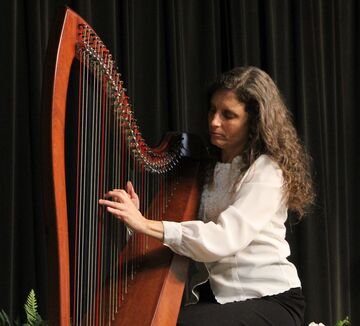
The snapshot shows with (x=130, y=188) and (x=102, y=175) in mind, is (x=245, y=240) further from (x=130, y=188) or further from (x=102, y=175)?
(x=102, y=175)

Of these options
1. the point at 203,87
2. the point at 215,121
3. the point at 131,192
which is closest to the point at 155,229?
the point at 131,192

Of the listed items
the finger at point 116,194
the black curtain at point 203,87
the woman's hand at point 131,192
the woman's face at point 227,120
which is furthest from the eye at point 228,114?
the black curtain at point 203,87

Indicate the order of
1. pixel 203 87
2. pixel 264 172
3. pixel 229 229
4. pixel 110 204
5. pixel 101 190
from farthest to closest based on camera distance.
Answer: pixel 203 87 < pixel 264 172 < pixel 229 229 < pixel 101 190 < pixel 110 204

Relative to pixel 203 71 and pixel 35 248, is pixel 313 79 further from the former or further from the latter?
pixel 35 248

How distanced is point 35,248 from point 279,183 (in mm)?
1252

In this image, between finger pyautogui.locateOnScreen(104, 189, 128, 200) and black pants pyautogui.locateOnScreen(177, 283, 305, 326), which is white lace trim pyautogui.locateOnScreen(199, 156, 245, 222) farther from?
finger pyautogui.locateOnScreen(104, 189, 128, 200)

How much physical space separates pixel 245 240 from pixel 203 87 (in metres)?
1.47

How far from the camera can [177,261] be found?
1803 millimetres

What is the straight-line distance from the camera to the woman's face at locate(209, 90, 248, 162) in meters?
1.96

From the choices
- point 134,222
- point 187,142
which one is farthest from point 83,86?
point 187,142

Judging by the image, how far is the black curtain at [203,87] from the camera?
2.57 meters

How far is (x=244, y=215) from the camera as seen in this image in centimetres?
172

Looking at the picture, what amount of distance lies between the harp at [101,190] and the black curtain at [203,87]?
39cm

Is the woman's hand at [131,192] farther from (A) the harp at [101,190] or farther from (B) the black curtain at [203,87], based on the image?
(B) the black curtain at [203,87]
